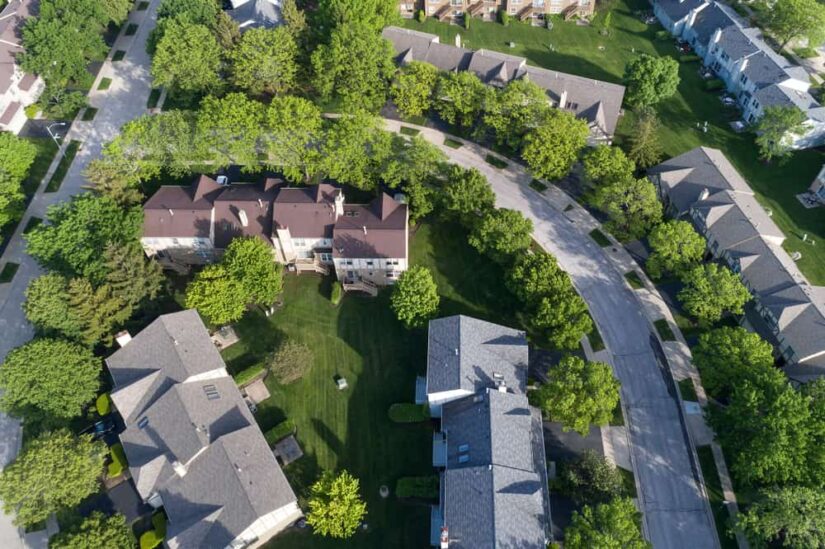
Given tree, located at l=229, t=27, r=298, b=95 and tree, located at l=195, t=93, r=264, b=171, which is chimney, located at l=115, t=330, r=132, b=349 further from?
tree, located at l=229, t=27, r=298, b=95

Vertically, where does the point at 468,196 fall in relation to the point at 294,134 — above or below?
above

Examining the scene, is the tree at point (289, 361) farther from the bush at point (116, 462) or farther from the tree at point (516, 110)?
the tree at point (516, 110)

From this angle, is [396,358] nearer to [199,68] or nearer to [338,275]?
[338,275]

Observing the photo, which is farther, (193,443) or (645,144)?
(645,144)

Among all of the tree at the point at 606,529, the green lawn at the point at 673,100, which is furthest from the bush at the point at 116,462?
the green lawn at the point at 673,100

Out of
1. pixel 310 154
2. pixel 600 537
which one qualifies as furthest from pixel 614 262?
pixel 310 154

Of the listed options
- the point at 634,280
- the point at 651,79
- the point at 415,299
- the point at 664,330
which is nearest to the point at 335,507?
the point at 415,299

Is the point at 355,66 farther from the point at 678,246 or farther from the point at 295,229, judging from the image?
the point at 678,246
